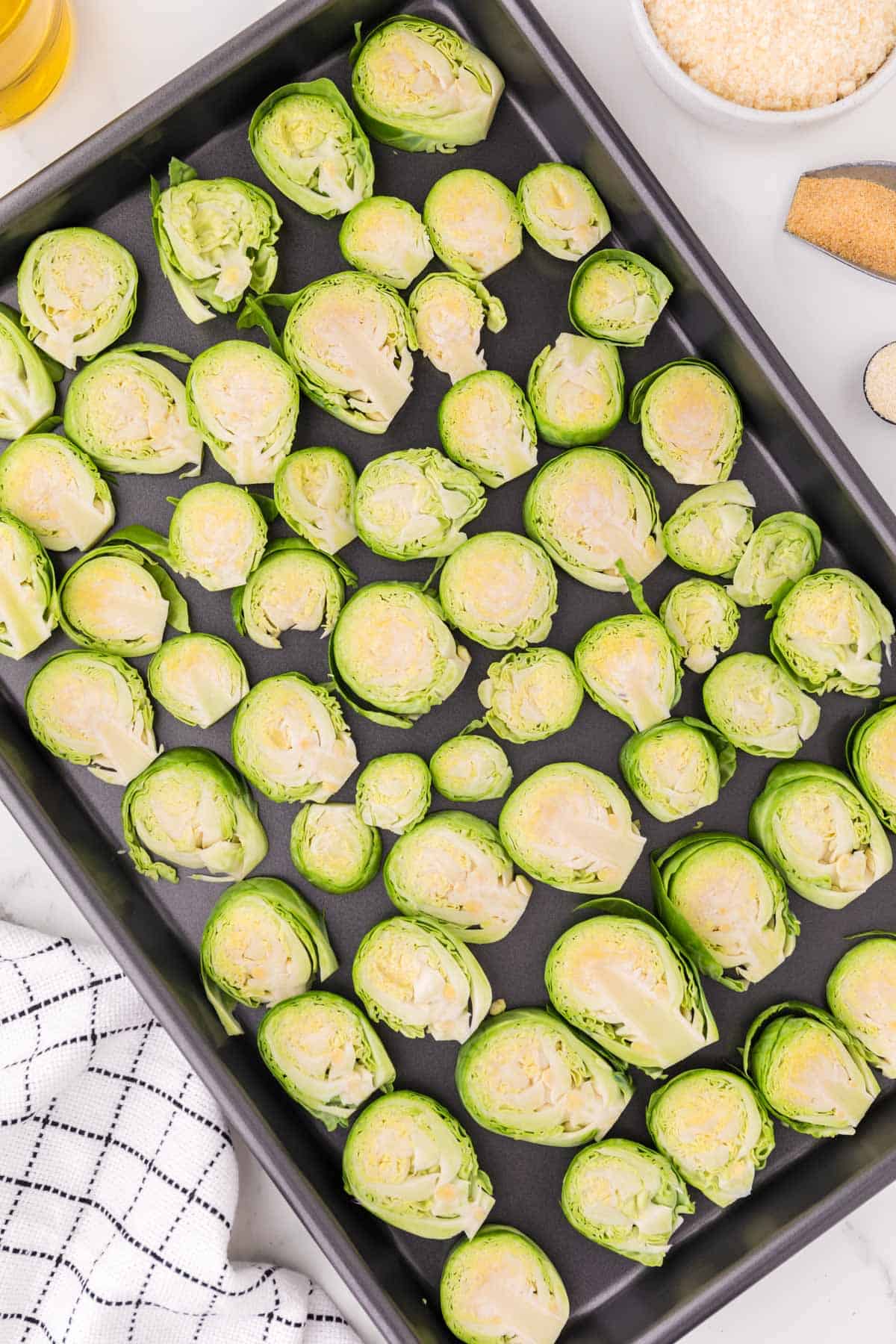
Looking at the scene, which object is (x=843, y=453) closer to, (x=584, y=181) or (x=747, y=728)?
(x=747, y=728)

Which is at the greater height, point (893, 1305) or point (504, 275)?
point (504, 275)

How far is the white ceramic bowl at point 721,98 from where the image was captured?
1.33m

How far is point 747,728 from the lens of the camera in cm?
143

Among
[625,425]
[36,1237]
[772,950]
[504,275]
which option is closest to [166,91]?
[504,275]

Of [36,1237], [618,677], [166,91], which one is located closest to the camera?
[166,91]

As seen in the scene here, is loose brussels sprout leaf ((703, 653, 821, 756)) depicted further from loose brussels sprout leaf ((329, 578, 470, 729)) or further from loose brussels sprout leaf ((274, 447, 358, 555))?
loose brussels sprout leaf ((274, 447, 358, 555))

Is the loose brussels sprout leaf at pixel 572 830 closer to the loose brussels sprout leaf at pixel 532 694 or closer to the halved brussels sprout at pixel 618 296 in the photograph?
the loose brussels sprout leaf at pixel 532 694

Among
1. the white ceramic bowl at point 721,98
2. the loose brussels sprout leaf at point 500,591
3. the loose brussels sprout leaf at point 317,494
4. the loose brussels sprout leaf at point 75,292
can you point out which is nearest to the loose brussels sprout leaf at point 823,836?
the loose brussels sprout leaf at point 500,591

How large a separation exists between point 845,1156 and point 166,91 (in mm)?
1564

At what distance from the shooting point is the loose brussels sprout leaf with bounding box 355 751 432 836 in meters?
1.43

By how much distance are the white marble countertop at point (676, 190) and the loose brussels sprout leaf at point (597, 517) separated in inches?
12.6

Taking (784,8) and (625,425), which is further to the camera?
(625,425)

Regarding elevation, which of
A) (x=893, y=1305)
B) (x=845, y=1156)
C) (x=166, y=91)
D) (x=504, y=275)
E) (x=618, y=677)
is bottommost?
(x=893, y=1305)

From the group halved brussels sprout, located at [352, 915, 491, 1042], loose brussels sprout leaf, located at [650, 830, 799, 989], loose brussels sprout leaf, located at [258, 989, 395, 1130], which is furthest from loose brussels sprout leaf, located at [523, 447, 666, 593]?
loose brussels sprout leaf, located at [258, 989, 395, 1130]
